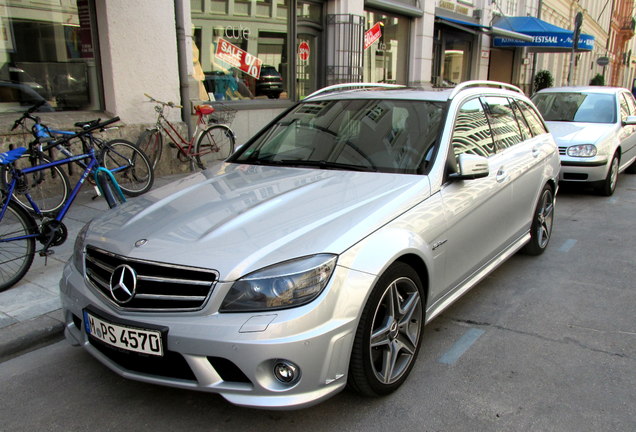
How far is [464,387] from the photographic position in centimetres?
302

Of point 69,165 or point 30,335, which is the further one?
point 69,165

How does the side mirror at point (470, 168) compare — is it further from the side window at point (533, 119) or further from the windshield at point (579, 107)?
the windshield at point (579, 107)

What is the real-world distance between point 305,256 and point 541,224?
3556 millimetres

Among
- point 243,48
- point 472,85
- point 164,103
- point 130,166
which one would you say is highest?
point 243,48

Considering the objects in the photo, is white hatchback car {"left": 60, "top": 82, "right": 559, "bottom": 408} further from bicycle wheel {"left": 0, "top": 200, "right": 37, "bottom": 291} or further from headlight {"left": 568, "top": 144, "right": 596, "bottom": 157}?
headlight {"left": 568, "top": 144, "right": 596, "bottom": 157}

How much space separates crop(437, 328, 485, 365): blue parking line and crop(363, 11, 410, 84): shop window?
1121cm

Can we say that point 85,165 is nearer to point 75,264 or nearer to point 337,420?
point 75,264

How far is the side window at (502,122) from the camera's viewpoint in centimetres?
434

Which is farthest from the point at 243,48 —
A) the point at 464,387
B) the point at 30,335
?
the point at 464,387

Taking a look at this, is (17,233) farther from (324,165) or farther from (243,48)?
(243,48)

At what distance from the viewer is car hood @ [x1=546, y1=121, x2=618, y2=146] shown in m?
7.97

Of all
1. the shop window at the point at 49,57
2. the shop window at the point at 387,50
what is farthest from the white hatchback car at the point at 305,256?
the shop window at the point at 387,50

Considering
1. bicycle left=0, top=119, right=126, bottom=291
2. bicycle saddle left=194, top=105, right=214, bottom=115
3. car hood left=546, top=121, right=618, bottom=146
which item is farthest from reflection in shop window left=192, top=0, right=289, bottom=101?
bicycle left=0, top=119, right=126, bottom=291

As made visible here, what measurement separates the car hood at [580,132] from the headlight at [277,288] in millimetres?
6886
